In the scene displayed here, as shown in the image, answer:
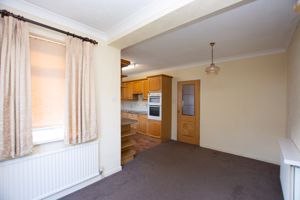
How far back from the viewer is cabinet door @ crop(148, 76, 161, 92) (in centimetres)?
478

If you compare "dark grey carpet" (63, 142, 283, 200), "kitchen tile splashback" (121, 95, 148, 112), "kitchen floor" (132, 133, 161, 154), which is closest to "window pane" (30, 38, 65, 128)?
"dark grey carpet" (63, 142, 283, 200)

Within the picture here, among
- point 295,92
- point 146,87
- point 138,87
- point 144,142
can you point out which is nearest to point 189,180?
point 295,92

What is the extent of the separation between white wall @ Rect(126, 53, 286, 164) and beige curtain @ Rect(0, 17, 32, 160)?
13.6 ft

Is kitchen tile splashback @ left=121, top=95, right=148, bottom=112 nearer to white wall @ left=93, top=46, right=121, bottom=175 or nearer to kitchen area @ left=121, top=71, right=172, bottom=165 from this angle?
kitchen area @ left=121, top=71, right=172, bottom=165

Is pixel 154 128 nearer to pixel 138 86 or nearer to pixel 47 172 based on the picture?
pixel 138 86

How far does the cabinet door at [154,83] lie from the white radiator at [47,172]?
296cm

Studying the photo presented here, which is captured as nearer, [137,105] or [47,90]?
[47,90]

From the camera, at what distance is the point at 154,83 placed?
4918mm

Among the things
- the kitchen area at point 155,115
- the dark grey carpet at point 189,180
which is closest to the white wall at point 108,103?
the dark grey carpet at point 189,180

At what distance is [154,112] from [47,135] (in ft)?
11.2

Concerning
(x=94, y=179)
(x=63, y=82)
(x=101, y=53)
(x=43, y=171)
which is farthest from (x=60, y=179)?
(x=101, y=53)

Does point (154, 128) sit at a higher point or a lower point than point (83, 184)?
higher

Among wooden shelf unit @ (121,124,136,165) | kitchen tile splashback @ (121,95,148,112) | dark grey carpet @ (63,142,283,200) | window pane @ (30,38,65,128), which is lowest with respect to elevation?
dark grey carpet @ (63,142,283,200)

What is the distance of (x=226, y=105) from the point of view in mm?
3863
